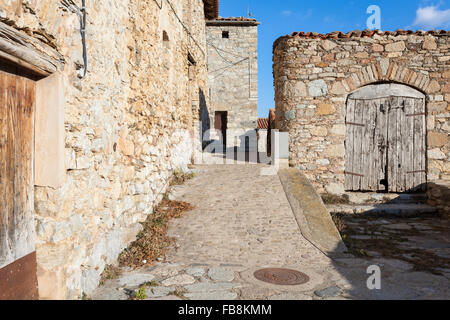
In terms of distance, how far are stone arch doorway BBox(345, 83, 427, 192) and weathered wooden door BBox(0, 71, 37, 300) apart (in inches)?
248

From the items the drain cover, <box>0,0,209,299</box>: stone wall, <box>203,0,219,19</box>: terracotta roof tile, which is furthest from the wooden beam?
<box>203,0,219,19</box>: terracotta roof tile

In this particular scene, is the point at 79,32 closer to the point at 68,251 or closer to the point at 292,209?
the point at 68,251

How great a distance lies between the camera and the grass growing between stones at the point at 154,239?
13.0 feet

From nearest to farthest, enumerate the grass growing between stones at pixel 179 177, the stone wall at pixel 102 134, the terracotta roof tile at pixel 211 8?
the stone wall at pixel 102 134 < the grass growing between stones at pixel 179 177 < the terracotta roof tile at pixel 211 8

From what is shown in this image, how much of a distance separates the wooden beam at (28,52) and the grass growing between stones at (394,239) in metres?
3.94

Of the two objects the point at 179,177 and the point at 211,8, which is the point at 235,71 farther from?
the point at 179,177

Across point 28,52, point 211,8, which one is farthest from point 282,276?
point 211,8

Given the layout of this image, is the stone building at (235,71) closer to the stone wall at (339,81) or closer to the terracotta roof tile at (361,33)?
the stone wall at (339,81)

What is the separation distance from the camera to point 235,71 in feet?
45.9

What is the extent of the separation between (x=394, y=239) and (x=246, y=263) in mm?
2602

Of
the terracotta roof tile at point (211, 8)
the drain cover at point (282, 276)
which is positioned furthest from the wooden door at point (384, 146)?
the terracotta roof tile at point (211, 8)

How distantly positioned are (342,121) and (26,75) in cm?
621
